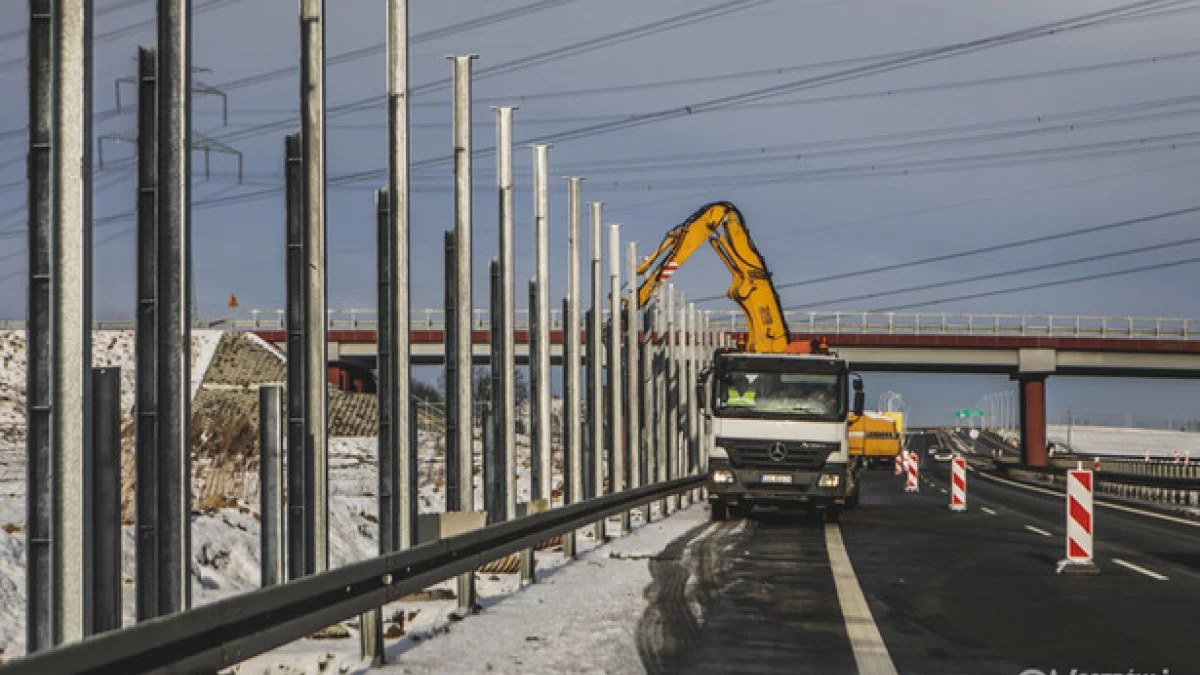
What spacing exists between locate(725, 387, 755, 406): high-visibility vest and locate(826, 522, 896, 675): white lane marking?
27.0ft

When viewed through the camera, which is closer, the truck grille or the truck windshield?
the truck grille

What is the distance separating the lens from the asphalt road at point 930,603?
10.0m

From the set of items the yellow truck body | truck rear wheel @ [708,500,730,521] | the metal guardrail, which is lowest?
the yellow truck body

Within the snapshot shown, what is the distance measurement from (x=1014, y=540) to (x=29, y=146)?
703 inches

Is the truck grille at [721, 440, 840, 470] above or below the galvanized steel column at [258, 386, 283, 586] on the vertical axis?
below

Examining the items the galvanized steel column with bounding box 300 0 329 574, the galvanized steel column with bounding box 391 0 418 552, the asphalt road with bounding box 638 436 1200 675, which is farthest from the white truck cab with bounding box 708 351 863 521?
the galvanized steel column with bounding box 300 0 329 574

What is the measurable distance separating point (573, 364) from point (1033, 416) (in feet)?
205

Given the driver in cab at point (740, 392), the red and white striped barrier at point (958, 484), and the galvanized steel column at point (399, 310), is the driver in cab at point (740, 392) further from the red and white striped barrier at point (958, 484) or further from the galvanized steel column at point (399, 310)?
the galvanized steel column at point (399, 310)

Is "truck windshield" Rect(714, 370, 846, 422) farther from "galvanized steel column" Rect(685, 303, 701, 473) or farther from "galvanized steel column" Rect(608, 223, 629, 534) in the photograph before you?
"galvanized steel column" Rect(685, 303, 701, 473)

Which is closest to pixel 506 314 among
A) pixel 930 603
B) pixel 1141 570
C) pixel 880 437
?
pixel 930 603

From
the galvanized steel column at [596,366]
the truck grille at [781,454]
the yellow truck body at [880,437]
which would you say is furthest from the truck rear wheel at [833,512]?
the yellow truck body at [880,437]

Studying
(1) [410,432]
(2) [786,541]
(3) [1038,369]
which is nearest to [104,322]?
(3) [1038,369]

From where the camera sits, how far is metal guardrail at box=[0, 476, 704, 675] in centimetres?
588

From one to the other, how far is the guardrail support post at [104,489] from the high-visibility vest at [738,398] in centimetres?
2022
